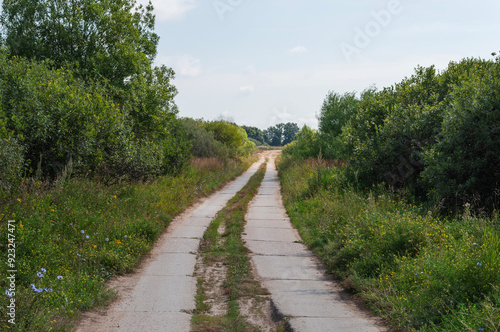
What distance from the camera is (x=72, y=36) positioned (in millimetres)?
17500

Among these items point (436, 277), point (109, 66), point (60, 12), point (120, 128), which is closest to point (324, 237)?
point (436, 277)

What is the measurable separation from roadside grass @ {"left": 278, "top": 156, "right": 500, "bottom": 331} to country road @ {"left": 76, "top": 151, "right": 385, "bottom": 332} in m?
0.36

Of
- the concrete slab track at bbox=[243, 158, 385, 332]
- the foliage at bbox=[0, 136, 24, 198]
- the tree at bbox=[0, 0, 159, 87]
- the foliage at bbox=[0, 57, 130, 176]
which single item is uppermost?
the tree at bbox=[0, 0, 159, 87]

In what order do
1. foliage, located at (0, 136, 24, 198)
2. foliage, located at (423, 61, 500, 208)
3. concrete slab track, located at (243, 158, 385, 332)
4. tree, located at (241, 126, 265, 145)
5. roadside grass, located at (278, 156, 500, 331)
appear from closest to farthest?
roadside grass, located at (278, 156, 500, 331) → concrete slab track, located at (243, 158, 385, 332) → foliage, located at (0, 136, 24, 198) → foliage, located at (423, 61, 500, 208) → tree, located at (241, 126, 265, 145)

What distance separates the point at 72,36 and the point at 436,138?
51.4 ft

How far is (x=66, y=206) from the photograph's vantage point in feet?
26.3

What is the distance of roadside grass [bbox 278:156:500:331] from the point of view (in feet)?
14.2

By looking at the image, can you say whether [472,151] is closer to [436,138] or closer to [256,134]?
[436,138]

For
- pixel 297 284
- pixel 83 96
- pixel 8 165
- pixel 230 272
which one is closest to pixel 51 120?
pixel 83 96

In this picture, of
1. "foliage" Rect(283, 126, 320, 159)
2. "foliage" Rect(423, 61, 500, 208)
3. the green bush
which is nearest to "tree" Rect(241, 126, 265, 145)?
"foliage" Rect(283, 126, 320, 159)

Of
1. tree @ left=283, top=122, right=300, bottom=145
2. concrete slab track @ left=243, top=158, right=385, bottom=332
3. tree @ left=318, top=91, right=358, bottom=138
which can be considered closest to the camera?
concrete slab track @ left=243, top=158, right=385, bottom=332

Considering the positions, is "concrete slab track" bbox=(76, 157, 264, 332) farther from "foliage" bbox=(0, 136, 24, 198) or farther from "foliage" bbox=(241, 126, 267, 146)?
"foliage" bbox=(241, 126, 267, 146)

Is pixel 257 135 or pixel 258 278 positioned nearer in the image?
pixel 258 278

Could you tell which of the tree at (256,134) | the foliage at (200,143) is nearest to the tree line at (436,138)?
the foliage at (200,143)
